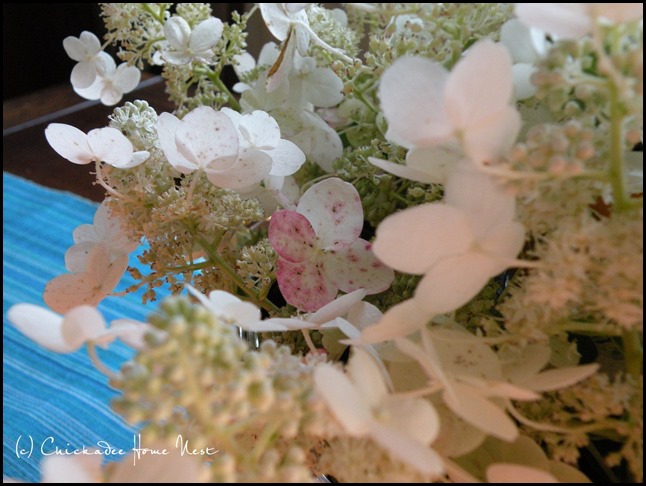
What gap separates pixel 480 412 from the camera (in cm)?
23

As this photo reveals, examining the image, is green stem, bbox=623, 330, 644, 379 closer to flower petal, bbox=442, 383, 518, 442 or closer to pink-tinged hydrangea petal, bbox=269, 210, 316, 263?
flower petal, bbox=442, 383, 518, 442

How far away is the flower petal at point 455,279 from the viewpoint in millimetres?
241

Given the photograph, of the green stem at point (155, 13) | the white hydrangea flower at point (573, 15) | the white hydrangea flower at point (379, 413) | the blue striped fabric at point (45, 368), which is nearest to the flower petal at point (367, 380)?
the white hydrangea flower at point (379, 413)

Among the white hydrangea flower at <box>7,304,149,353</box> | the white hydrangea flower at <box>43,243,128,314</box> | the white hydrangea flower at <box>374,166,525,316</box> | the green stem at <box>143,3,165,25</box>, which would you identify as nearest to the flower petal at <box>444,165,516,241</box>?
the white hydrangea flower at <box>374,166,525,316</box>

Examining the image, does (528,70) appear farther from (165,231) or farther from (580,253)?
(165,231)

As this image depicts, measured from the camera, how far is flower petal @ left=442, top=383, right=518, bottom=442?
223 millimetres

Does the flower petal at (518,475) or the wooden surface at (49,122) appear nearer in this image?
the flower petal at (518,475)

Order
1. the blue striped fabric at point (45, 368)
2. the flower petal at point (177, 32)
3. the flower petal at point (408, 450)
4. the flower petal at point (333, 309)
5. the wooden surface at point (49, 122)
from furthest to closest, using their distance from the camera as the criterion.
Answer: the wooden surface at point (49, 122), the blue striped fabric at point (45, 368), the flower petal at point (177, 32), the flower petal at point (333, 309), the flower petal at point (408, 450)

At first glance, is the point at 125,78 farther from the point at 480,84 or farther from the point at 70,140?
the point at 480,84

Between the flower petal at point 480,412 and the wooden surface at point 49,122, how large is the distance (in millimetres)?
1030

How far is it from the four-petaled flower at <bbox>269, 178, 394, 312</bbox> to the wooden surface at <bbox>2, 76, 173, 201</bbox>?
878 mm

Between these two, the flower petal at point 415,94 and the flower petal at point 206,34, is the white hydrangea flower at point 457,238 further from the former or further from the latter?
the flower petal at point 206,34

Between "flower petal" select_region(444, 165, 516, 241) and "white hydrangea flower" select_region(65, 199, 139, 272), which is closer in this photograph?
"flower petal" select_region(444, 165, 516, 241)

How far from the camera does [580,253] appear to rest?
0.22 metres
